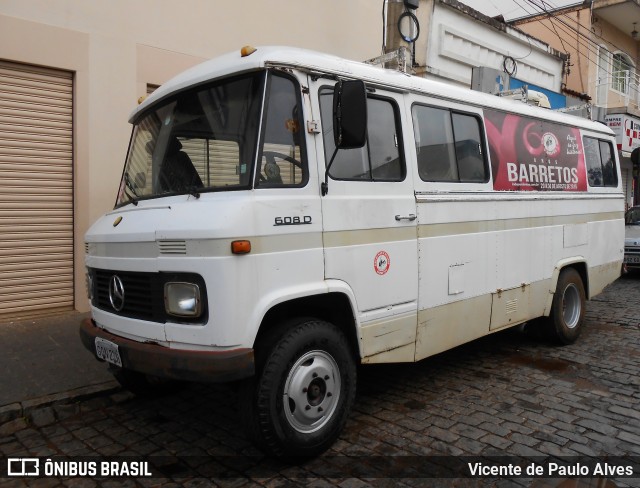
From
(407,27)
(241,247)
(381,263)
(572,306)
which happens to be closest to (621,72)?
(407,27)

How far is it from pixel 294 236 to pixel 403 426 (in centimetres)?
184

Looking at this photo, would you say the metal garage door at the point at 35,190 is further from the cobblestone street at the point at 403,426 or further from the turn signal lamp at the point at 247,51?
the turn signal lamp at the point at 247,51

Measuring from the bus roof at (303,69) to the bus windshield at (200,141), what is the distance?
0.07 m

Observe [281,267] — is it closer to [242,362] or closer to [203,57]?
[242,362]

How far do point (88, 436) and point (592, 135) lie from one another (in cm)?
689

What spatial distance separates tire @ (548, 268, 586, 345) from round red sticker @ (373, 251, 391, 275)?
10.2 ft

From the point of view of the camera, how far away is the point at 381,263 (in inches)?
156

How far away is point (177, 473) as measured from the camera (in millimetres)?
3467

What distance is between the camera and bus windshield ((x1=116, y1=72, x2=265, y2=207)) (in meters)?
3.38

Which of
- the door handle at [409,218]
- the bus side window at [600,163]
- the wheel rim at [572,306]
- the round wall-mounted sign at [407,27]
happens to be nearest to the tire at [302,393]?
the door handle at [409,218]

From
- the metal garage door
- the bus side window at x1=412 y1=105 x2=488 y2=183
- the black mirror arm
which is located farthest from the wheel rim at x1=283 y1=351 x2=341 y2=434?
the metal garage door

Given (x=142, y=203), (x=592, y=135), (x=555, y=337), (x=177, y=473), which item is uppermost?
(x=592, y=135)

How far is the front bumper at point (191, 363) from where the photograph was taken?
302 centimetres

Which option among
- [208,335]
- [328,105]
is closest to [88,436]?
[208,335]
